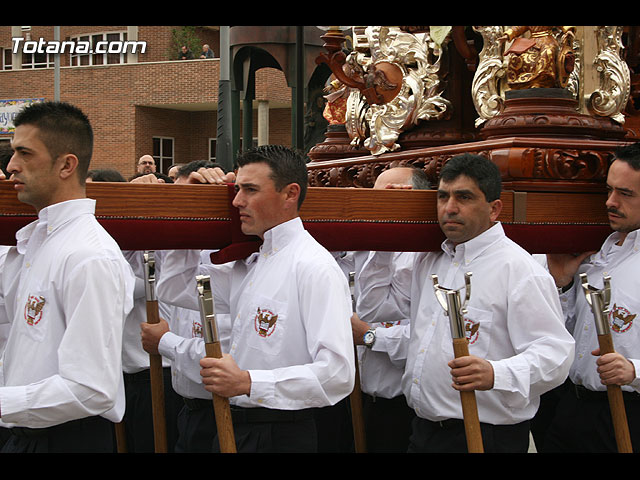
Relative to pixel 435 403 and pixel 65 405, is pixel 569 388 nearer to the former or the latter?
pixel 435 403

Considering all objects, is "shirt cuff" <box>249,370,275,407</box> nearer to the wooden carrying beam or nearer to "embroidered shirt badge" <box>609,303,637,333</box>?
the wooden carrying beam

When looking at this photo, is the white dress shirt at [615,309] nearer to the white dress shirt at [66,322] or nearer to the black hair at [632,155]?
the black hair at [632,155]

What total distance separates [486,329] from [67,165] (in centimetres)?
162

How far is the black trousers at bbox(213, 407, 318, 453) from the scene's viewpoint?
302 centimetres

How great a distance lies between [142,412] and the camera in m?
4.49

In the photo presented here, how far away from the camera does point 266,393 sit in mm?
2787

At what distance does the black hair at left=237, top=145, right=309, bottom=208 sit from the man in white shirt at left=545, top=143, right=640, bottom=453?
123cm

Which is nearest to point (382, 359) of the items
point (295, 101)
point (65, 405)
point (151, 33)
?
point (65, 405)

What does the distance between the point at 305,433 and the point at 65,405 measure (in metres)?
0.95

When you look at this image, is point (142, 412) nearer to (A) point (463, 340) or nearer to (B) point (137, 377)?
(B) point (137, 377)

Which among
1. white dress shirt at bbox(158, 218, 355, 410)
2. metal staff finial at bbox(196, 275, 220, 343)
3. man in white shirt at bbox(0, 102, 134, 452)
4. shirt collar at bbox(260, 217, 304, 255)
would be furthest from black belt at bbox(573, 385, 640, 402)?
man in white shirt at bbox(0, 102, 134, 452)

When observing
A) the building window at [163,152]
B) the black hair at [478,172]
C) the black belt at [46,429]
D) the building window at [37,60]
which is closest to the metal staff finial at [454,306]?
the black hair at [478,172]

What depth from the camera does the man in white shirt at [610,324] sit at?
3412mm

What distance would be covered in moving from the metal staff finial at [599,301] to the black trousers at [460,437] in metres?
0.49
